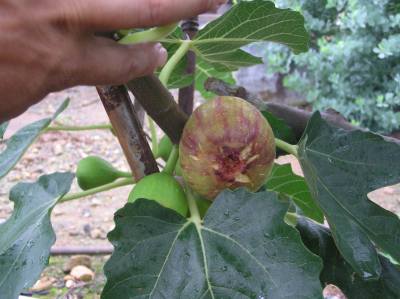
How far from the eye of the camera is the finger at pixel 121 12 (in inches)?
14.1

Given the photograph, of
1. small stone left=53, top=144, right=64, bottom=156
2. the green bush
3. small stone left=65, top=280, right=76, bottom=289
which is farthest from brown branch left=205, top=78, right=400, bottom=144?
small stone left=53, top=144, right=64, bottom=156

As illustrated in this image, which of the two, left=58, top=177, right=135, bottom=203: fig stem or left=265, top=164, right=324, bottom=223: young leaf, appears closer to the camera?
left=58, top=177, right=135, bottom=203: fig stem

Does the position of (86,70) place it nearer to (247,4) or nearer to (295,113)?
(247,4)

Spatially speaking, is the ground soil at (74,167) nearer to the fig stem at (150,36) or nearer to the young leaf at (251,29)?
the young leaf at (251,29)

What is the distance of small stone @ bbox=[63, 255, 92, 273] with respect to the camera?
171 centimetres

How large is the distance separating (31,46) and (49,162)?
3.08 m

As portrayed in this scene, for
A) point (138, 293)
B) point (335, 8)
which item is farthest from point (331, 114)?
point (335, 8)

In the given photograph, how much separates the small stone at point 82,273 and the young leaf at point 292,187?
89 cm

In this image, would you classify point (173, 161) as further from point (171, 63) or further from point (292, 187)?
point (292, 187)

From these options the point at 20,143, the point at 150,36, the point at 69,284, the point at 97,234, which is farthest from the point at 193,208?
the point at 97,234

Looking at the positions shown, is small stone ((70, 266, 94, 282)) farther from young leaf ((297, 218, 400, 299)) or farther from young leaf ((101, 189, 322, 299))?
young leaf ((101, 189, 322, 299))

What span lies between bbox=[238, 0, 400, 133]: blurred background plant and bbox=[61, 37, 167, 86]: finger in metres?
2.85

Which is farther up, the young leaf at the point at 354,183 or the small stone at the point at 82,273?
the young leaf at the point at 354,183

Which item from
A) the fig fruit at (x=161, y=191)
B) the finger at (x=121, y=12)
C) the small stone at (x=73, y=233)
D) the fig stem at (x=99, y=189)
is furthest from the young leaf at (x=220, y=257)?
the small stone at (x=73, y=233)
